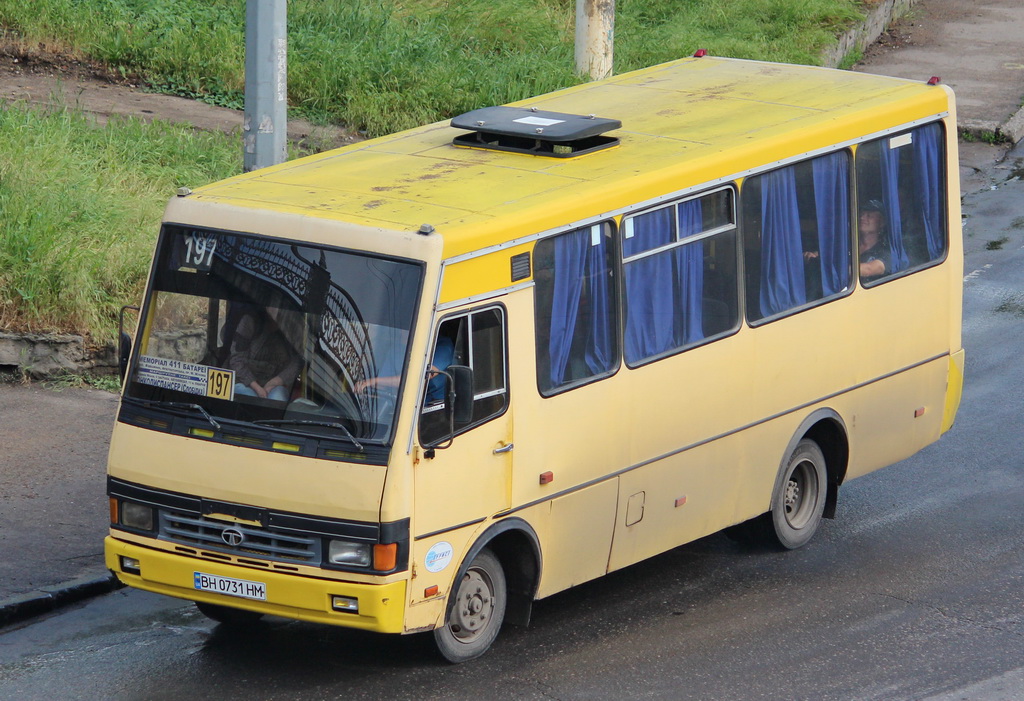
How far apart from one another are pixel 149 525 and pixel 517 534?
5.94 ft

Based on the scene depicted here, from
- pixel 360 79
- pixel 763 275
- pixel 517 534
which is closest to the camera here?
pixel 517 534

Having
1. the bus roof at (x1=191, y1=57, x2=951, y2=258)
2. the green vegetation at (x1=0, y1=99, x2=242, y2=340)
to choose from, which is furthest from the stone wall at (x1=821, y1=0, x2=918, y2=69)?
Result: the bus roof at (x1=191, y1=57, x2=951, y2=258)

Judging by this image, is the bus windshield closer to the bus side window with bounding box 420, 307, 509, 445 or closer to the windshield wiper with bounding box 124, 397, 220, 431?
the windshield wiper with bounding box 124, 397, 220, 431

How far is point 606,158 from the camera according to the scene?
28.3 feet

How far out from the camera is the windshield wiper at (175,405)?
7355 mm

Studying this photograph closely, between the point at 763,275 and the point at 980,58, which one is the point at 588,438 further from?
the point at 980,58

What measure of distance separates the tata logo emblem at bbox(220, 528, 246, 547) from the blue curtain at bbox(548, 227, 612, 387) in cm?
174

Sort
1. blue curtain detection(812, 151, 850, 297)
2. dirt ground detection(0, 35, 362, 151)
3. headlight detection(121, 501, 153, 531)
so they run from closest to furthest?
headlight detection(121, 501, 153, 531) < blue curtain detection(812, 151, 850, 297) < dirt ground detection(0, 35, 362, 151)

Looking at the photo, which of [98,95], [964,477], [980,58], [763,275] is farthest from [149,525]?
[980,58]

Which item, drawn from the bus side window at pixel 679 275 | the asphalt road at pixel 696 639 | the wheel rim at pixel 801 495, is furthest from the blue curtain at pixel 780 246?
the asphalt road at pixel 696 639

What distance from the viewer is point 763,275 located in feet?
30.3

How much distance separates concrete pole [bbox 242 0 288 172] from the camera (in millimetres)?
10406

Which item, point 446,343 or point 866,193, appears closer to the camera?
point 446,343

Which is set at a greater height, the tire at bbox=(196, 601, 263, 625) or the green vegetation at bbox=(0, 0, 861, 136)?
the green vegetation at bbox=(0, 0, 861, 136)
